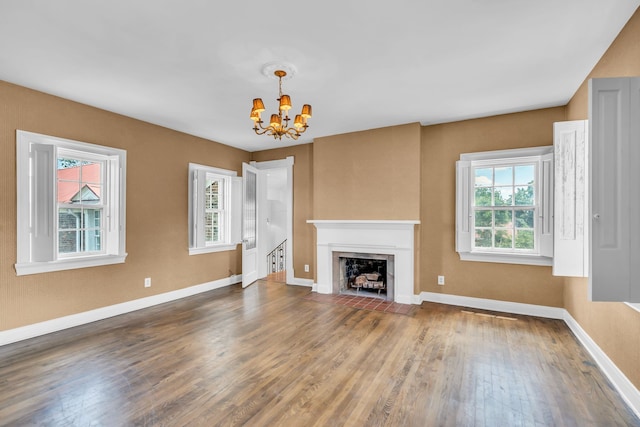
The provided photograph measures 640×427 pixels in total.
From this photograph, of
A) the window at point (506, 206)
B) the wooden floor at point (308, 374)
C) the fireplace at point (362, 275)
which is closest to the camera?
the wooden floor at point (308, 374)

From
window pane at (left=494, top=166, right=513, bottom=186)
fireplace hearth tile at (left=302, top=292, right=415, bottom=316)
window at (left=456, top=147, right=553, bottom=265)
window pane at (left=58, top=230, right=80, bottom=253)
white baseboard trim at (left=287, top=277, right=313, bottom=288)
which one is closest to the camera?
window pane at (left=58, top=230, right=80, bottom=253)

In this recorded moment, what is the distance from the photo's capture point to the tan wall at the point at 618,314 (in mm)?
2164

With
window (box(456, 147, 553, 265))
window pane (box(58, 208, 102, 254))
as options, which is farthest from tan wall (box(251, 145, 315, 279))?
window pane (box(58, 208, 102, 254))

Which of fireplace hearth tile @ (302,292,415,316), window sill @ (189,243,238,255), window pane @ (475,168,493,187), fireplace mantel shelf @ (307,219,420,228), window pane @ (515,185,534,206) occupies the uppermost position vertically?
window pane @ (475,168,493,187)

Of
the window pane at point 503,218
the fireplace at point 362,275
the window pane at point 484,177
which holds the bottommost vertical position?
the fireplace at point 362,275

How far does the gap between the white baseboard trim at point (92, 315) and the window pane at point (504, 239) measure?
4760 mm

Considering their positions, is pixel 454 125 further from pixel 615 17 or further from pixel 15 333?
pixel 15 333

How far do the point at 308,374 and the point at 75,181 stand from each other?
3.69m

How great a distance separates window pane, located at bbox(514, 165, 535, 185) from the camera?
13.5 ft

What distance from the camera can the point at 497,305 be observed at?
14.0 feet

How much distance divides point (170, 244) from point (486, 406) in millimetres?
4570

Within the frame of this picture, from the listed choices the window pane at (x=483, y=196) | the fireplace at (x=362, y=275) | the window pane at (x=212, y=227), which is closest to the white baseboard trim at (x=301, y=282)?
the fireplace at (x=362, y=275)

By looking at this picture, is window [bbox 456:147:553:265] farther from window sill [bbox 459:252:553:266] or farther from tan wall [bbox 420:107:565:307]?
tan wall [bbox 420:107:565:307]

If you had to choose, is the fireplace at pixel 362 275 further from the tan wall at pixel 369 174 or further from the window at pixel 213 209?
the window at pixel 213 209
